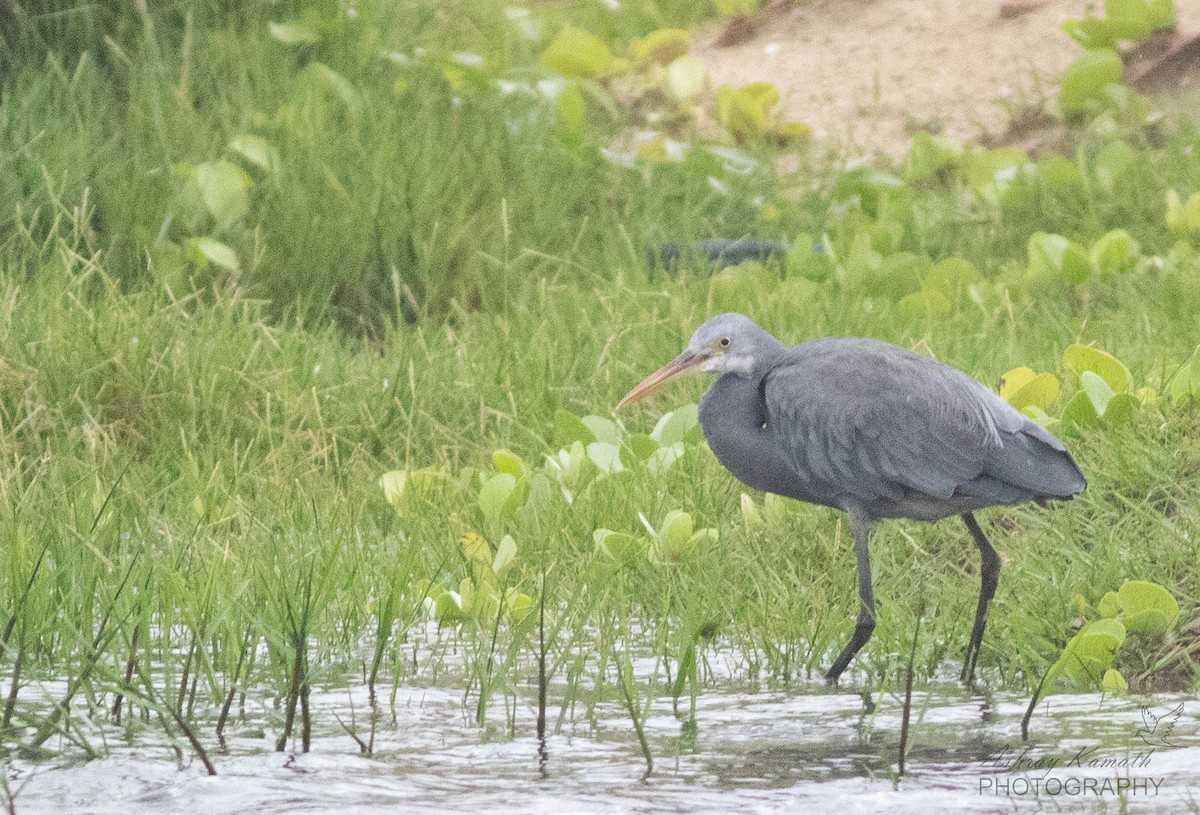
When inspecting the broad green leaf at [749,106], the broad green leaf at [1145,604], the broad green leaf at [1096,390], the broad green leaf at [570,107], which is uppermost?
the broad green leaf at [749,106]

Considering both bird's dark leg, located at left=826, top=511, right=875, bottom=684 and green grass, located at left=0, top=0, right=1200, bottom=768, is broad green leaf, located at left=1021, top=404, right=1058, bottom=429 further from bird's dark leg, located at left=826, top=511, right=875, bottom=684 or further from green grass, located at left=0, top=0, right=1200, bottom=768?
bird's dark leg, located at left=826, top=511, right=875, bottom=684

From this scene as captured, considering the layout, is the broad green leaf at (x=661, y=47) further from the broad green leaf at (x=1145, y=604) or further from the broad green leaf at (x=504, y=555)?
the broad green leaf at (x=1145, y=604)

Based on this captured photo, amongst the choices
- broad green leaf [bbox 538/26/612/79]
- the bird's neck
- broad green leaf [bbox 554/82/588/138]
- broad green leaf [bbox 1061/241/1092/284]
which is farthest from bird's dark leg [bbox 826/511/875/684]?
broad green leaf [bbox 538/26/612/79]

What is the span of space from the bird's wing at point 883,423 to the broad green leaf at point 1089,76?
4.32m

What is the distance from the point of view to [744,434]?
3.79 meters

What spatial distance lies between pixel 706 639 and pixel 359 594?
0.77 metres

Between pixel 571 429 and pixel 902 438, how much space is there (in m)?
1.43

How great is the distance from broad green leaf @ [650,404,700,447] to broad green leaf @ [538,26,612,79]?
3952mm

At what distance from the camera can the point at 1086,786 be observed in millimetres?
2785

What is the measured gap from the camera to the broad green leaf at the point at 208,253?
19.3 ft

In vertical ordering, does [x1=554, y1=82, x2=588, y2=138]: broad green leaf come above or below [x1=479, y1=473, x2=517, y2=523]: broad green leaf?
above

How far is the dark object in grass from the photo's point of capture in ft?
22.1

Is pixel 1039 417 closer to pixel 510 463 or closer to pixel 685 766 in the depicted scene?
pixel 510 463

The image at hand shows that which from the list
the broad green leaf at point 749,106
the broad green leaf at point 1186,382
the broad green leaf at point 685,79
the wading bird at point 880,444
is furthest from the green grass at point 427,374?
the broad green leaf at point 685,79
